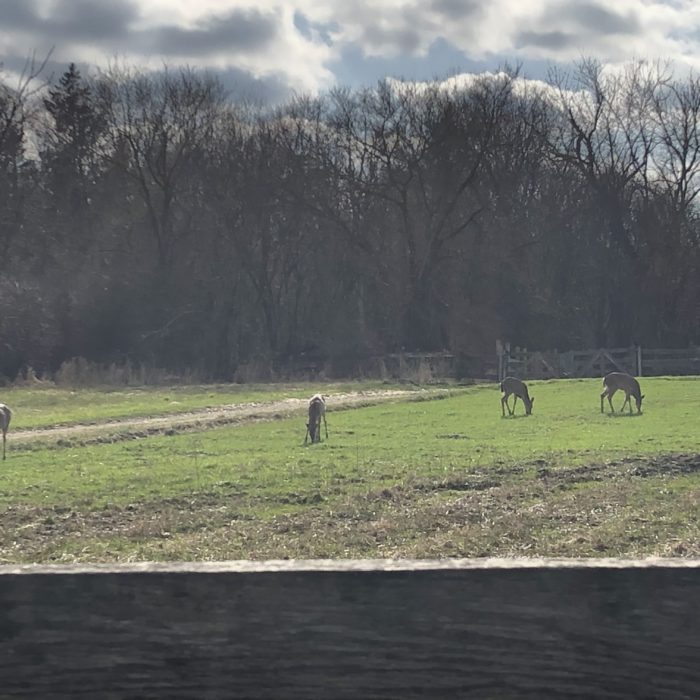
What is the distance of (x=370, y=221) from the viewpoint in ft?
196

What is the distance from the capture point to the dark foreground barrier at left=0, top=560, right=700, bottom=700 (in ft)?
10.0

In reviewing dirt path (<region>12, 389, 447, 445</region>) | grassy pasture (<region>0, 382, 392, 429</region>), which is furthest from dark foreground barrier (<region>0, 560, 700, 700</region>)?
grassy pasture (<region>0, 382, 392, 429</region>)

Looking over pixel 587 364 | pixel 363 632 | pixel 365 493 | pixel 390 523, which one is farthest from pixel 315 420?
pixel 587 364

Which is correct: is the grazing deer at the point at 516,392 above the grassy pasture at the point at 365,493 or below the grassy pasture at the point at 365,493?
above

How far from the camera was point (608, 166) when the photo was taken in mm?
58938

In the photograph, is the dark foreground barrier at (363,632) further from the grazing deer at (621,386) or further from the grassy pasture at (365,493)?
the grazing deer at (621,386)

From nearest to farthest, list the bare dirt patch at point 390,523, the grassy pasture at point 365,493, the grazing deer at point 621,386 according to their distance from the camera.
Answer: the bare dirt patch at point 390,523 → the grassy pasture at point 365,493 → the grazing deer at point 621,386

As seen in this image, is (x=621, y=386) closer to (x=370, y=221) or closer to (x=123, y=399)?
(x=123, y=399)

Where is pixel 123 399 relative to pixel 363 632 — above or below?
below

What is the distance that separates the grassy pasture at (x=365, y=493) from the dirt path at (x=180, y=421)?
1.19 metres

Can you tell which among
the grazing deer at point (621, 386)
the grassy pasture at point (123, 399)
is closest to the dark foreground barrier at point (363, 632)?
the grassy pasture at point (123, 399)

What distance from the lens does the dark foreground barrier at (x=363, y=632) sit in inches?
121

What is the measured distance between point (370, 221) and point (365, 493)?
153 feet

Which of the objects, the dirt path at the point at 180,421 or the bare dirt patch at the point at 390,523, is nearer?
the bare dirt patch at the point at 390,523
